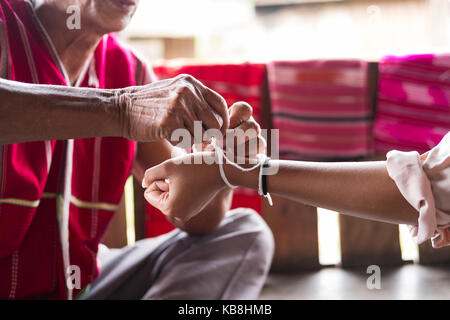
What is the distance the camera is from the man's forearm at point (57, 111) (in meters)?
0.58

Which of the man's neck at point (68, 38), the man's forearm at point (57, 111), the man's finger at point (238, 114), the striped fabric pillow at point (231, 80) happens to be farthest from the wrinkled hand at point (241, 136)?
the striped fabric pillow at point (231, 80)

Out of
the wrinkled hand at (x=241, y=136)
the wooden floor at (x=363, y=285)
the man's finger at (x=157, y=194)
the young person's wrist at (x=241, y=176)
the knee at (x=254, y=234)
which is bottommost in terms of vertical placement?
the wooden floor at (x=363, y=285)

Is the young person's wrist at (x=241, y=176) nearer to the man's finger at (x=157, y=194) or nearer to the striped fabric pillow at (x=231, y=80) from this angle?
the man's finger at (x=157, y=194)

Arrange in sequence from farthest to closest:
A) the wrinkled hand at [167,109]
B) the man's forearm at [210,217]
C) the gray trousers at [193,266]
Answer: the gray trousers at [193,266]
the man's forearm at [210,217]
the wrinkled hand at [167,109]

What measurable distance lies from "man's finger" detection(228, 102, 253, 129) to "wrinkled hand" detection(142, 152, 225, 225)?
0.18 ft

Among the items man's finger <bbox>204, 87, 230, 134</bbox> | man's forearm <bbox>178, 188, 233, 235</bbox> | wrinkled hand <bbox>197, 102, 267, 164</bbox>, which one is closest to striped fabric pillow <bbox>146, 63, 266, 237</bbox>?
man's forearm <bbox>178, 188, 233, 235</bbox>

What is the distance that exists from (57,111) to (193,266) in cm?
59

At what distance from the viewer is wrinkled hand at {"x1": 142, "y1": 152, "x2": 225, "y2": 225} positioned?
0.65 metres

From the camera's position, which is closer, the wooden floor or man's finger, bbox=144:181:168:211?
man's finger, bbox=144:181:168:211

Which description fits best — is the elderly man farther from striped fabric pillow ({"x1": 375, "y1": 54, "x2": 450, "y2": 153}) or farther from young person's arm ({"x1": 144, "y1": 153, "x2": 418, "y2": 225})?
striped fabric pillow ({"x1": 375, "y1": 54, "x2": 450, "y2": 153})

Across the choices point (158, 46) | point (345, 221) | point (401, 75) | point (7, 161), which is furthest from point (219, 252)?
point (158, 46)

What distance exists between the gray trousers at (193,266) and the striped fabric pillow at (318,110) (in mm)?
275
